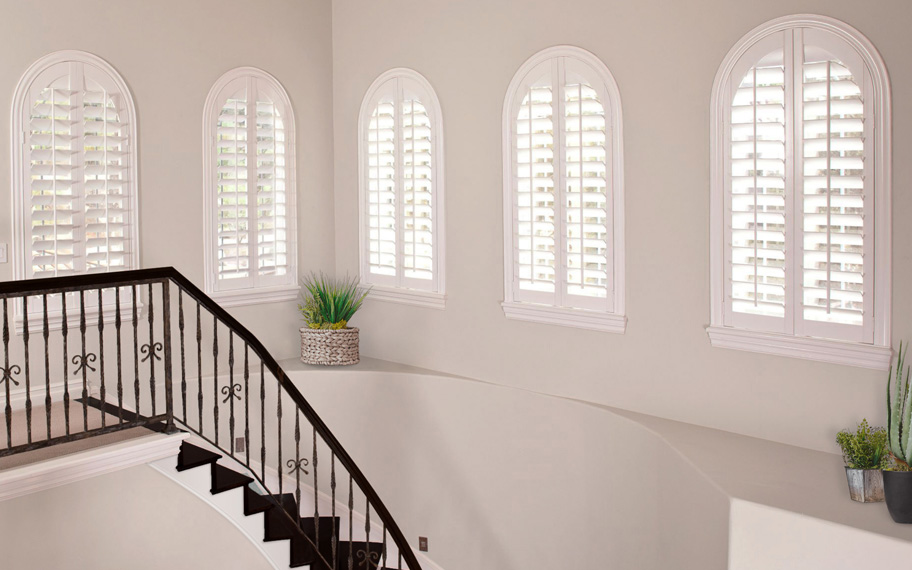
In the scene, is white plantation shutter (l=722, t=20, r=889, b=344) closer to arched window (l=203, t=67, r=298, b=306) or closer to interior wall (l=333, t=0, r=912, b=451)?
interior wall (l=333, t=0, r=912, b=451)

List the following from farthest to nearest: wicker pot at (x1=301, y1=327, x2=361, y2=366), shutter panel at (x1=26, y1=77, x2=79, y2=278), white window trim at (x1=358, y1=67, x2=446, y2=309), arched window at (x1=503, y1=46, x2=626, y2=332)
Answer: wicker pot at (x1=301, y1=327, x2=361, y2=366)
white window trim at (x1=358, y1=67, x2=446, y2=309)
shutter panel at (x1=26, y1=77, x2=79, y2=278)
arched window at (x1=503, y1=46, x2=626, y2=332)

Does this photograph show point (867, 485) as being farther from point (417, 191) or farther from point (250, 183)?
point (250, 183)

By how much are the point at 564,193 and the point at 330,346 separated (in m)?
2.18

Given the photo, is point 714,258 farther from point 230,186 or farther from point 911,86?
point 230,186

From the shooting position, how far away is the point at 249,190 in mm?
6055

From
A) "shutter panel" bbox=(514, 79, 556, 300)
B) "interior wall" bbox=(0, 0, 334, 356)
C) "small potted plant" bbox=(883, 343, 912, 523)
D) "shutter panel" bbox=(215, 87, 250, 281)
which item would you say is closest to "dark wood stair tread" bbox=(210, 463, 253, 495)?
"interior wall" bbox=(0, 0, 334, 356)

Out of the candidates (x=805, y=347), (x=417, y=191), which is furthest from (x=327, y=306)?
(x=805, y=347)

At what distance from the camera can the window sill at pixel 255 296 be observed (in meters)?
5.93

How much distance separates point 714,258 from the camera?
441cm

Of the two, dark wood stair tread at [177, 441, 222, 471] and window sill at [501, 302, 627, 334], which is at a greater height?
window sill at [501, 302, 627, 334]

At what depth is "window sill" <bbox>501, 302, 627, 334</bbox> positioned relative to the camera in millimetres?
4902

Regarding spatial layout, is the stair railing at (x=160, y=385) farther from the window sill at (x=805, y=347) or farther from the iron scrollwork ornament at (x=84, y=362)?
the window sill at (x=805, y=347)

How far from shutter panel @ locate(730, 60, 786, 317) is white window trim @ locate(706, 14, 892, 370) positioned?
0.08 m

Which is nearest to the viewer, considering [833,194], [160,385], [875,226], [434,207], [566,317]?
[875,226]
